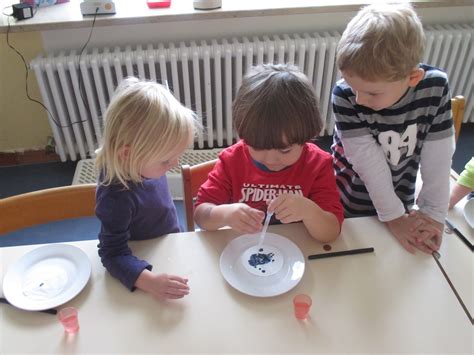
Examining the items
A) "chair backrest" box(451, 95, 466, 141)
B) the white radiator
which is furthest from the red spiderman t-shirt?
the white radiator

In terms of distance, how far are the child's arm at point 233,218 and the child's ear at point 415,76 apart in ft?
1.42

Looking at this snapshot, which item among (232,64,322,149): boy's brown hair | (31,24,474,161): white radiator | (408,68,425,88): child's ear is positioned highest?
(408,68,425,88): child's ear

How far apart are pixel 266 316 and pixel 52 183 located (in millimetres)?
1932

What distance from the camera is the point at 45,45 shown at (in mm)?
2180

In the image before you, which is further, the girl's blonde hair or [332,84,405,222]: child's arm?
[332,84,405,222]: child's arm

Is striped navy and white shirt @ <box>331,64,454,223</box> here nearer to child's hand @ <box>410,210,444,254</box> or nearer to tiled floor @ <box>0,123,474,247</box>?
child's hand @ <box>410,210,444,254</box>

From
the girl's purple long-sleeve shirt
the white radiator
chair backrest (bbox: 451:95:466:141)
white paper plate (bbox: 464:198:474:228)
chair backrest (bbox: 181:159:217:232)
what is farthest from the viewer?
the white radiator

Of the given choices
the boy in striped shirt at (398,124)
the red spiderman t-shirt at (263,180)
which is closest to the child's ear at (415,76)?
the boy in striped shirt at (398,124)

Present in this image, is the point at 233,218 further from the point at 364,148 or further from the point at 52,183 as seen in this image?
the point at 52,183

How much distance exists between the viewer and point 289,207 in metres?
0.89

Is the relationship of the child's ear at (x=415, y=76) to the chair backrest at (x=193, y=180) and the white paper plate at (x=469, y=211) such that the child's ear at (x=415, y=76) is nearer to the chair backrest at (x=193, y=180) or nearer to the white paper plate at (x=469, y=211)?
the white paper plate at (x=469, y=211)

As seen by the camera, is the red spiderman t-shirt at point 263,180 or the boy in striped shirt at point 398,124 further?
the red spiderman t-shirt at point 263,180

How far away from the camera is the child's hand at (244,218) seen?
Result: 90cm

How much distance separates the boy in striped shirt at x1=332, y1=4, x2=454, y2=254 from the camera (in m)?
0.83
